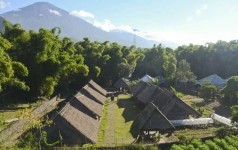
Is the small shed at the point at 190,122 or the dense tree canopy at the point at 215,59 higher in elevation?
the dense tree canopy at the point at 215,59

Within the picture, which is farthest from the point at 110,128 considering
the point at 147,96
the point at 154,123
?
the point at 147,96

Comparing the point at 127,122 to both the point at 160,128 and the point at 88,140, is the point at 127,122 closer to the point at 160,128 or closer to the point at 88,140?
the point at 160,128

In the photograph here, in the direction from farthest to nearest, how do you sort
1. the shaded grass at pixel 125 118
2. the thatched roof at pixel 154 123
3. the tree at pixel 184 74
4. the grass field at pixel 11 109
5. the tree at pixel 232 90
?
the tree at pixel 184 74
the tree at pixel 232 90
the grass field at pixel 11 109
the shaded grass at pixel 125 118
the thatched roof at pixel 154 123

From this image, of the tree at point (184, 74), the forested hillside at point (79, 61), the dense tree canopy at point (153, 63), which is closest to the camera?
the forested hillside at point (79, 61)

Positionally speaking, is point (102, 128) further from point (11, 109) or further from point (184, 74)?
point (184, 74)

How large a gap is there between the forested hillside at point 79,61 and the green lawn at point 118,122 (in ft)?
28.2

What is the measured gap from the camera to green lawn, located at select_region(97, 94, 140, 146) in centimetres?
2670

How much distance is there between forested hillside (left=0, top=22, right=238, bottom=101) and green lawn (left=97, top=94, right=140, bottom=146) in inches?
338

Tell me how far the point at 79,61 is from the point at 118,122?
21.2 metres

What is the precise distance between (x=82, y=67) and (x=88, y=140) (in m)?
29.4

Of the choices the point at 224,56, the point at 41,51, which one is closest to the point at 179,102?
the point at 41,51

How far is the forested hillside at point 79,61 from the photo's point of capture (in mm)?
39062

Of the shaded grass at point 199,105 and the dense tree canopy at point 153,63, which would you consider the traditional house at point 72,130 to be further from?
the dense tree canopy at point 153,63

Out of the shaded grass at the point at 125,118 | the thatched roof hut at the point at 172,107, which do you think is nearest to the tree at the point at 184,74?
the shaded grass at the point at 125,118
